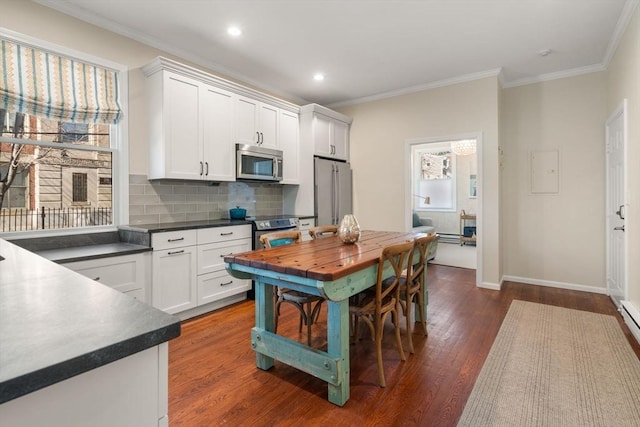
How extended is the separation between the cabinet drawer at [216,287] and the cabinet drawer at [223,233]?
36 cm

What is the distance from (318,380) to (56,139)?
2.98 m

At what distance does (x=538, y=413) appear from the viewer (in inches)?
72.8

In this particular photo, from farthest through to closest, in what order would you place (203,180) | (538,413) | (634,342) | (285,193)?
1. (285,193)
2. (203,180)
3. (634,342)
4. (538,413)

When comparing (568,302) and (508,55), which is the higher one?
(508,55)

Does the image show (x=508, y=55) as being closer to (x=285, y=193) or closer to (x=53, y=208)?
(x=285, y=193)

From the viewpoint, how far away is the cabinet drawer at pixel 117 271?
2.55 meters

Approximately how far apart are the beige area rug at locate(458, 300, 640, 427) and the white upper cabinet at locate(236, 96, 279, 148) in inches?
133

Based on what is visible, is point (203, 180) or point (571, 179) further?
point (571, 179)

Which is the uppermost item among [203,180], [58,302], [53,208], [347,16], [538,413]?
[347,16]

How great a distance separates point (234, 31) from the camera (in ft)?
10.7

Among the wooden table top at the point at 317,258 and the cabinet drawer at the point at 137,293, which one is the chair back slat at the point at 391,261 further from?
the cabinet drawer at the point at 137,293

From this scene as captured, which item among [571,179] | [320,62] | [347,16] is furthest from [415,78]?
[571,179]

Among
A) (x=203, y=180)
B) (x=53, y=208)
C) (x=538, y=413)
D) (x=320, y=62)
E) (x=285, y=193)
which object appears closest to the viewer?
(x=538, y=413)

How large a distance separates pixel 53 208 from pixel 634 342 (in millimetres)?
5045
